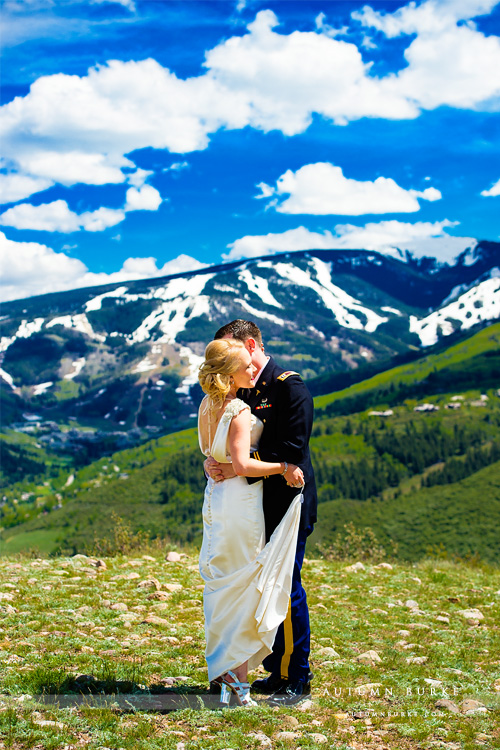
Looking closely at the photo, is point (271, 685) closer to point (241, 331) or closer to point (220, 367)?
point (220, 367)

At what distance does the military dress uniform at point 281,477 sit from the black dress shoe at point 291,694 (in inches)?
2.3

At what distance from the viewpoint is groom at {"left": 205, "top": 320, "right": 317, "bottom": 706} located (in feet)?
20.9

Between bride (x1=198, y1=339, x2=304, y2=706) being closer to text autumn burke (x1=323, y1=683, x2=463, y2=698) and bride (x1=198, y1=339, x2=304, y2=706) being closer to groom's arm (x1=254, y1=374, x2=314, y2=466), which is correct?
groom's arm (x1=254, y1=374, x2=314, y2=466)

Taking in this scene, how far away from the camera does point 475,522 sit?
154 metres

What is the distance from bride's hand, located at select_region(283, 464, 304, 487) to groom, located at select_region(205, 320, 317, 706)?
0.29ft

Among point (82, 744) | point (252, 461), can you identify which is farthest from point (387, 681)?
point (82, 744)

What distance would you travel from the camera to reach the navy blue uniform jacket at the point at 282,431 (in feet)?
20.8

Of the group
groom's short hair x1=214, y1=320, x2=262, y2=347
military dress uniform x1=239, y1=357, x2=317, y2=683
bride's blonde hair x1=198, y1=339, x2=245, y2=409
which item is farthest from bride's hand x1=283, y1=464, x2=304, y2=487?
groom's short hair x1=214, y1=320, x2=262, y2=347

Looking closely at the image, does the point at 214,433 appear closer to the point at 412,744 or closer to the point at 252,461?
the point at 252,461

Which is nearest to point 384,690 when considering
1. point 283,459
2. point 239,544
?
point 239,544

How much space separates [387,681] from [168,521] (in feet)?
615

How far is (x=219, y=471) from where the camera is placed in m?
6.40

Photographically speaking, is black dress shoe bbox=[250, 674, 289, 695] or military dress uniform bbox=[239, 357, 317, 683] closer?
military dress uniform bbox=[239, 357, 317, 683]

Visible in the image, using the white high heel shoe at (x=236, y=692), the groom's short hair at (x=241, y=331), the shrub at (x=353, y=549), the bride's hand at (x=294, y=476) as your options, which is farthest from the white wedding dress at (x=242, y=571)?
the shrub at (x=353, y=549)
